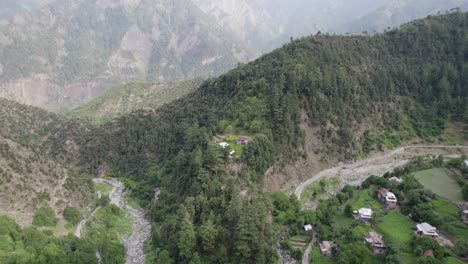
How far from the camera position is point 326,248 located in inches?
2719

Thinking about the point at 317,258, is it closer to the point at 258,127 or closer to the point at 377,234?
the point at 377,234

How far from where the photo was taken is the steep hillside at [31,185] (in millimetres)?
79562

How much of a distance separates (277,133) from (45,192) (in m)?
59.9

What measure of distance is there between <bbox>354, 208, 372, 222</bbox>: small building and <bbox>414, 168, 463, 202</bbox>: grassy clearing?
16435 millimetres

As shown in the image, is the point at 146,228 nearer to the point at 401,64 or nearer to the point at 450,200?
the point at 450,200

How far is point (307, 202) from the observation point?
302 feet

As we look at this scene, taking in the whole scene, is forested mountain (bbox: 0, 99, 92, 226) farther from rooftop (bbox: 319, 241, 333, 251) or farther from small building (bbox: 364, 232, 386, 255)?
small building (bbox: 364, 232, 386, 255)

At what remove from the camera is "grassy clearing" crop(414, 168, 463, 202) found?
7869 centimetres

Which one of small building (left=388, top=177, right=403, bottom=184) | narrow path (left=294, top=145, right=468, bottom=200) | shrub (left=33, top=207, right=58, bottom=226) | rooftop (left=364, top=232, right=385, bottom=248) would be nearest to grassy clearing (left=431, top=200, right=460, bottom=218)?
small building (left=388, top=177, right=403, bottom=184)

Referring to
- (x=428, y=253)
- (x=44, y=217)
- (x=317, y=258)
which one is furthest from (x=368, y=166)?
(x=44, y=217)

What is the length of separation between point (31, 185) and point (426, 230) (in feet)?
275

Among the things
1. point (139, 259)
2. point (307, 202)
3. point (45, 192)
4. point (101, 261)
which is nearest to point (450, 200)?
point (307, 202)

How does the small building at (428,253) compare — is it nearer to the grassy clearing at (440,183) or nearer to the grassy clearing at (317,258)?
the grassy clearing at (317,258)

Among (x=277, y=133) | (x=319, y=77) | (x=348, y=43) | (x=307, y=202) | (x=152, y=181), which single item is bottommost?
(x=307, y=202)
